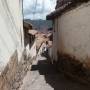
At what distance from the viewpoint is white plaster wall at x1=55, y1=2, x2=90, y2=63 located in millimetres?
10961

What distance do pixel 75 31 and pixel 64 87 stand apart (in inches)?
131

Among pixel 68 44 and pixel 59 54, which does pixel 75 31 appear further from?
pixel 59 54

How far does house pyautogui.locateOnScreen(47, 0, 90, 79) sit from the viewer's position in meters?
11.0

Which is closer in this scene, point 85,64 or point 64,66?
point 85,64

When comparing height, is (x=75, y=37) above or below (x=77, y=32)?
below

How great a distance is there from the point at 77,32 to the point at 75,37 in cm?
44

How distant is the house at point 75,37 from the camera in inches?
434

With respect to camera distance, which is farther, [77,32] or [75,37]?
[75,37]

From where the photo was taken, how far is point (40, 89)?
10000mm

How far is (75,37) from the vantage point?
41.2ft

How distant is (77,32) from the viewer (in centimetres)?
1218

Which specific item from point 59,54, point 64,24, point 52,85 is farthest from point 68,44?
point 52,85

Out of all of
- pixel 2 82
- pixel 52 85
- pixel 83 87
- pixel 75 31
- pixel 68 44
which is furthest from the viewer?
pixel 68 44

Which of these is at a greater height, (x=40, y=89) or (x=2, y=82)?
(x=2, y=82)
